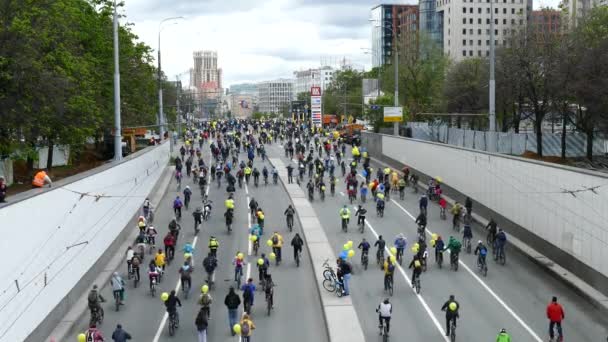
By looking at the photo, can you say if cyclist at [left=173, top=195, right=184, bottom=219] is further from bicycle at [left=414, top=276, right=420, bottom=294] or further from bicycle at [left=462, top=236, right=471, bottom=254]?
bicycle at [left=414, top=276, right=420, bottom=294]

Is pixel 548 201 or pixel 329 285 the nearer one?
pixel 329 285

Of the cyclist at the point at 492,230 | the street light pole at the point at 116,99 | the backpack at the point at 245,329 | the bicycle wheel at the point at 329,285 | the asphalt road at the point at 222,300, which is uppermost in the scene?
the street light pole at the point at 116,99

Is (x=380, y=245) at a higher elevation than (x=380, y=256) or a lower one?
higher

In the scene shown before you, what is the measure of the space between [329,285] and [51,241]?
8646 millimetres

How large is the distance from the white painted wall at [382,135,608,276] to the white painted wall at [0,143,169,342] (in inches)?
610

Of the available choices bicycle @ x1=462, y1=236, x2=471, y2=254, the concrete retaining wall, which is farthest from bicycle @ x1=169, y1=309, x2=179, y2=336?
bicycle @ x1=462, y1=236, x2=471, y2=254

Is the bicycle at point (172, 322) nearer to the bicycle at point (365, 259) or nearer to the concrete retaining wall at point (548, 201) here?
the bicycle at point (365, 259)

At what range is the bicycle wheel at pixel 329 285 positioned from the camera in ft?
79.1

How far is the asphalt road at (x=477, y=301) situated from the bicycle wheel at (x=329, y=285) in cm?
74

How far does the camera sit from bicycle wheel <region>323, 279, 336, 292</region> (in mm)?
24097

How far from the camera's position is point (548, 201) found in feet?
89.0

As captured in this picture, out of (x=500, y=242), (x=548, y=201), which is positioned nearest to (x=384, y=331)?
(x=500, y=242)

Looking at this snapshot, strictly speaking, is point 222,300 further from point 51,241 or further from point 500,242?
point 500,242

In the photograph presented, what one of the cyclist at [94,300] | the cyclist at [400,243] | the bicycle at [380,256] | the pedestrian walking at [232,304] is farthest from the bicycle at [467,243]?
the cyclist at [94,300]
